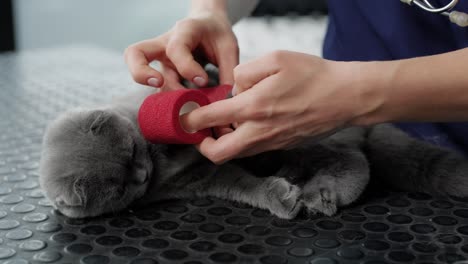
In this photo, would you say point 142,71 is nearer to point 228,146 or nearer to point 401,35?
point 228,146

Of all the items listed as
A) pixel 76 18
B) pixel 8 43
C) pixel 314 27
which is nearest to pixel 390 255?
pixel 314 27

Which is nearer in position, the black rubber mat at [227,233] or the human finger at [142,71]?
the black rubber mat at [227,233]

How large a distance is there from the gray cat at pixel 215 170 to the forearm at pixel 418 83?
0.18m

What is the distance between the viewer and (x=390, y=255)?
2.66 feet

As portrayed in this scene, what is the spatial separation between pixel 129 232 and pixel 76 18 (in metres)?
3.04

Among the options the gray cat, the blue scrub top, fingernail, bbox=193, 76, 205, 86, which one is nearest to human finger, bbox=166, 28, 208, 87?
fingernail, bbox=193, 76, 205, 86

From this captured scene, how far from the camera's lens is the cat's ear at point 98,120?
997 millimetres

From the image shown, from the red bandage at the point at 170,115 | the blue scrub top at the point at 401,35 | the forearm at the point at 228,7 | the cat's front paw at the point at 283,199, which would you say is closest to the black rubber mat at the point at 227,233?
the cat's front paw at the point at 283,199

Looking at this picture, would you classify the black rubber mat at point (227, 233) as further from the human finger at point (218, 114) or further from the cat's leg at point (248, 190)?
the human finger at point (218, 114)

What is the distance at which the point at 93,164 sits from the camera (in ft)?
3.18

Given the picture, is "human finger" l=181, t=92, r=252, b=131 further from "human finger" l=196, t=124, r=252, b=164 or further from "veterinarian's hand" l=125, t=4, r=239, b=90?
"veterinarian's hand" l=125, t=4, r=239, b=90

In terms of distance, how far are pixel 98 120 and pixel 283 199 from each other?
1.04 ft

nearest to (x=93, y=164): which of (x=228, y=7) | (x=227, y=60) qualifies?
(x=227, y=60)

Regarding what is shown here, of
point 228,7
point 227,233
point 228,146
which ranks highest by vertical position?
point 228,7
